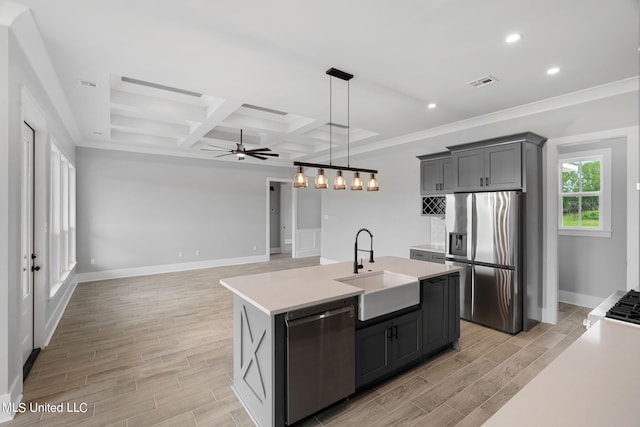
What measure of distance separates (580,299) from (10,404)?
6.63 metres

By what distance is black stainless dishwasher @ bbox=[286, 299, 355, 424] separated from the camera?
1.97 metres

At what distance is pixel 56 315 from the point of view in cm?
400

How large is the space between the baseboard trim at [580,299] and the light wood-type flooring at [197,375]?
0.59 ft

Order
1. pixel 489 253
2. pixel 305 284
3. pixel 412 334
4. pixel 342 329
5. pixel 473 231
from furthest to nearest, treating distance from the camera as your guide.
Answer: pixel 473 231
pixel 489 253
pixel 412 334
pixel 305 284
pixel 342 329

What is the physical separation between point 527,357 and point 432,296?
122 centimetres

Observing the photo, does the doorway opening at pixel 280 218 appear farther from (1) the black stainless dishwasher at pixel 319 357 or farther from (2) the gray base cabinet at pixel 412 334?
(1) the black stainless dishwasher at pixel 319 357

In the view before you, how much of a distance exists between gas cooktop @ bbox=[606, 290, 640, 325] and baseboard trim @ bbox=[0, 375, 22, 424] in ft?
12.7

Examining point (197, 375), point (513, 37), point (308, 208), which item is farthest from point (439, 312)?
point (308, 208)

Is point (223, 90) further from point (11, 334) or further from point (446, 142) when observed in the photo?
point (446, 142)

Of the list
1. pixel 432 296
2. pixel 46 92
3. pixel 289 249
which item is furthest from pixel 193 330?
pixel 289 249

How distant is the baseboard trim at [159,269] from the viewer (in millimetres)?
6246

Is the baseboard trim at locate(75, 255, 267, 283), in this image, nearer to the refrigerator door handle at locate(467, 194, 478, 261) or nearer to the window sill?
the refrigerator door handle at locate(467, 194, 478, 261)

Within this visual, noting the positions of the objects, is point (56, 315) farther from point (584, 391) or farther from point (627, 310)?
point (627, 310)

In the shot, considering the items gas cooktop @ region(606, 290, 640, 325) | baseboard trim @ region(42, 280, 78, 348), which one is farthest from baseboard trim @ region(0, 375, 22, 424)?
gas cooktop @ region(606, 290, 640, 325)
